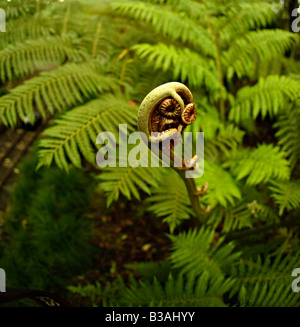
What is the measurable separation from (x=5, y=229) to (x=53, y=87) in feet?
4.43

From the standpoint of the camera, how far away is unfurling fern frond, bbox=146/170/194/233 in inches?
52.2

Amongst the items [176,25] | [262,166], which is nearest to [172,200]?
[262,166]

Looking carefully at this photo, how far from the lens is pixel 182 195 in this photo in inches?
54.6

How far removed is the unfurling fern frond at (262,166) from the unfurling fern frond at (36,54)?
4.09 ft

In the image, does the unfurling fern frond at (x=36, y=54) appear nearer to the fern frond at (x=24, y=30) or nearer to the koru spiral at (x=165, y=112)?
the fern frond at (x=24, y=30)

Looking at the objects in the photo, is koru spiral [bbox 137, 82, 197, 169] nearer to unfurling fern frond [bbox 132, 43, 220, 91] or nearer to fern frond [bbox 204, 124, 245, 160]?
unfurling fern frond [bbox 132, 43, 220, 91]

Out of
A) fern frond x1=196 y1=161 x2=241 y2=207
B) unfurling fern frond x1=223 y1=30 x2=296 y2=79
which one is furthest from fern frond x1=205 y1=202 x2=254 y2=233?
unfurling fern frond x1=223 y1=30 x2=296 y2=79

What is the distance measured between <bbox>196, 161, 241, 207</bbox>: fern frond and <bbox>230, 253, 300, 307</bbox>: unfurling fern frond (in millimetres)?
294

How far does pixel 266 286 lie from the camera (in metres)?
1.10

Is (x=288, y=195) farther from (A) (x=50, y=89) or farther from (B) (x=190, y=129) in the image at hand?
(A) (x=50, y=89)

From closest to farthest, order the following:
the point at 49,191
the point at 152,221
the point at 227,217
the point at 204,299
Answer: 1. the point at 204,299
2. the point at 227,217
3. the point at 152,221
4. the point at 49,191

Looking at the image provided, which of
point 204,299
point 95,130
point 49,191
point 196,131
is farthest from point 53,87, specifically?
point 204,299

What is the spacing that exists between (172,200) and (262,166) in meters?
0.51

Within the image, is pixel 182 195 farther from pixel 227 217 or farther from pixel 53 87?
pixel 53 87
